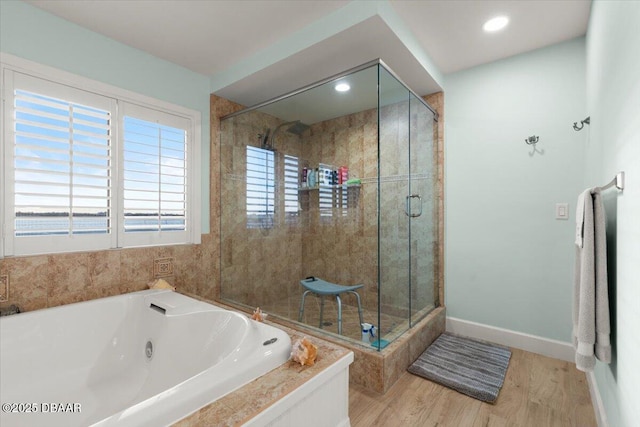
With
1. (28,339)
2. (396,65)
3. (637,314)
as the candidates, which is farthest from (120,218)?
(637,314)

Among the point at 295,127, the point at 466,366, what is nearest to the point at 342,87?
the point at 295,127

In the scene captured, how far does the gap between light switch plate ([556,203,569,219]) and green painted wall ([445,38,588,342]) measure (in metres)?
0.03

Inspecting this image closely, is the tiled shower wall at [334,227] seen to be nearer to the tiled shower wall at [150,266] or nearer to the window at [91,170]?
the tiled shower wall at [150,266]

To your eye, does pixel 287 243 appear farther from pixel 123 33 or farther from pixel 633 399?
pixel 633 399

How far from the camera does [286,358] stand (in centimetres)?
133

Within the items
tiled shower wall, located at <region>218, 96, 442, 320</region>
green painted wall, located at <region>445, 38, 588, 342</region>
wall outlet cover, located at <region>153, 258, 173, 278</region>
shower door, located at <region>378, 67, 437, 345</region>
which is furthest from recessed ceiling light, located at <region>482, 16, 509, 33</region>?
wall outlet cover, located at <region>153, 258, 173, 278</region>

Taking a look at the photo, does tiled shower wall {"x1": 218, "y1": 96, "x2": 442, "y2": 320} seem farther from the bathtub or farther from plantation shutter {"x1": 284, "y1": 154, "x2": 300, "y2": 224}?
the bathtub

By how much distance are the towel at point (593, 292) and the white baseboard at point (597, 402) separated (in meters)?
0.46

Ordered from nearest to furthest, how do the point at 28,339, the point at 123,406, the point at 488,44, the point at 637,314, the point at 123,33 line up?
the point at 637,314
the point at 123,406
the point at 28,339
the point at 123,33
the point at 488,44

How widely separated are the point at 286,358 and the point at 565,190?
2378mm

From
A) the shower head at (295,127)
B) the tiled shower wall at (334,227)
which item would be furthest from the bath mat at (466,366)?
the shower head at (295,127)

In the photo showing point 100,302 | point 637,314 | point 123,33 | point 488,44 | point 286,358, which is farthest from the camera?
point 488,44

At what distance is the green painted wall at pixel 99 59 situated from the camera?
73.5 inches

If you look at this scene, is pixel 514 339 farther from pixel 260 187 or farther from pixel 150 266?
pixel 150 266
